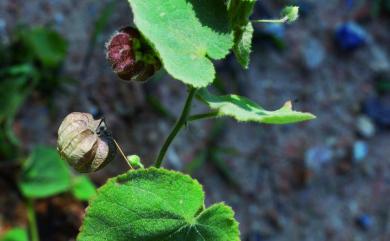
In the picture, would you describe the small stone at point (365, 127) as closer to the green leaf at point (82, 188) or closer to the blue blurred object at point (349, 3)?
the blue blurred object at point (349, 3)

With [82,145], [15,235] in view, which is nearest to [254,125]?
[15,235]

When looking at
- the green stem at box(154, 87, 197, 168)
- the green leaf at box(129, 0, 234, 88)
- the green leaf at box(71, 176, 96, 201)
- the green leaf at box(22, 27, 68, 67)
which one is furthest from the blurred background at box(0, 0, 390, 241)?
the green leaf at box(129, 0, 234, 88)

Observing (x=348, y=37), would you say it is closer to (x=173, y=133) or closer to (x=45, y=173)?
(x=45, y=173)

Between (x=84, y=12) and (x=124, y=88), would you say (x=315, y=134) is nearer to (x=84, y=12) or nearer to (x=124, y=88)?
(x=124, y=88)

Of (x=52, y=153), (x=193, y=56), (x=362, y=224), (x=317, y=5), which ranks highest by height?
(x=193, y=56)

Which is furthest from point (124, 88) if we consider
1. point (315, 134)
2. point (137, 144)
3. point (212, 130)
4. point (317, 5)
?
point (317, 5)

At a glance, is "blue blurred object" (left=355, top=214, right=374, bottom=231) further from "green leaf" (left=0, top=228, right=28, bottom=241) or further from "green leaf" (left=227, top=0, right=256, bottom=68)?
"green leaf" (left=227, top=0, right=256, bottom=68)

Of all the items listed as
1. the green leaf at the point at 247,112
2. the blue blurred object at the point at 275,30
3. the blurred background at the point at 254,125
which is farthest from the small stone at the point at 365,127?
the green leaf at the point at 247,112
